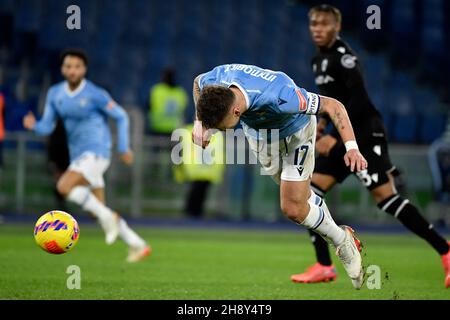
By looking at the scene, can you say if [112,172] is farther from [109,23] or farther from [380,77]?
[380,77]

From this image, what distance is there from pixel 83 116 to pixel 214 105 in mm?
4535

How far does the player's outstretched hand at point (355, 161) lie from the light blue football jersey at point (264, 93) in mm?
432

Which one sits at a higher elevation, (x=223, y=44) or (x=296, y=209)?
(x=223, y=44)

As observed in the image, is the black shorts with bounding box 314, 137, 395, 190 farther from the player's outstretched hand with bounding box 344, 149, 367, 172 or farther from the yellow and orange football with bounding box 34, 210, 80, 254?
the yellow and orange football with bounding box 34, 210, 80, 254

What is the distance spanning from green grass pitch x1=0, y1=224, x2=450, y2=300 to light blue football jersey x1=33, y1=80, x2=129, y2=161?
1171 mm

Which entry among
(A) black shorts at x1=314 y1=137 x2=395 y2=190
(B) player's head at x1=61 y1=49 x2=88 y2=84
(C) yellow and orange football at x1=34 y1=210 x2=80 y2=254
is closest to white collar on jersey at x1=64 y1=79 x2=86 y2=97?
(B) player's head at x1=61 y1=49 x2=88 y2=84

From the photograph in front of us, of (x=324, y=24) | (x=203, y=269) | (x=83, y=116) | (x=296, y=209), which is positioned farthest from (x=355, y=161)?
(x=83, y=116)

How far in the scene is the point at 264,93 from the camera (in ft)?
18.4

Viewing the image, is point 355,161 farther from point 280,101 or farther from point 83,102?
point 83,102

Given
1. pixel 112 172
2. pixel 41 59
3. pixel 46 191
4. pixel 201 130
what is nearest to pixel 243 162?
pixel 112 172

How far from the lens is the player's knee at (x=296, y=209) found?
6367 millimetres

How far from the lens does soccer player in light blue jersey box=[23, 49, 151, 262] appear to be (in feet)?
30.8

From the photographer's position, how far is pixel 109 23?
62.4ft
